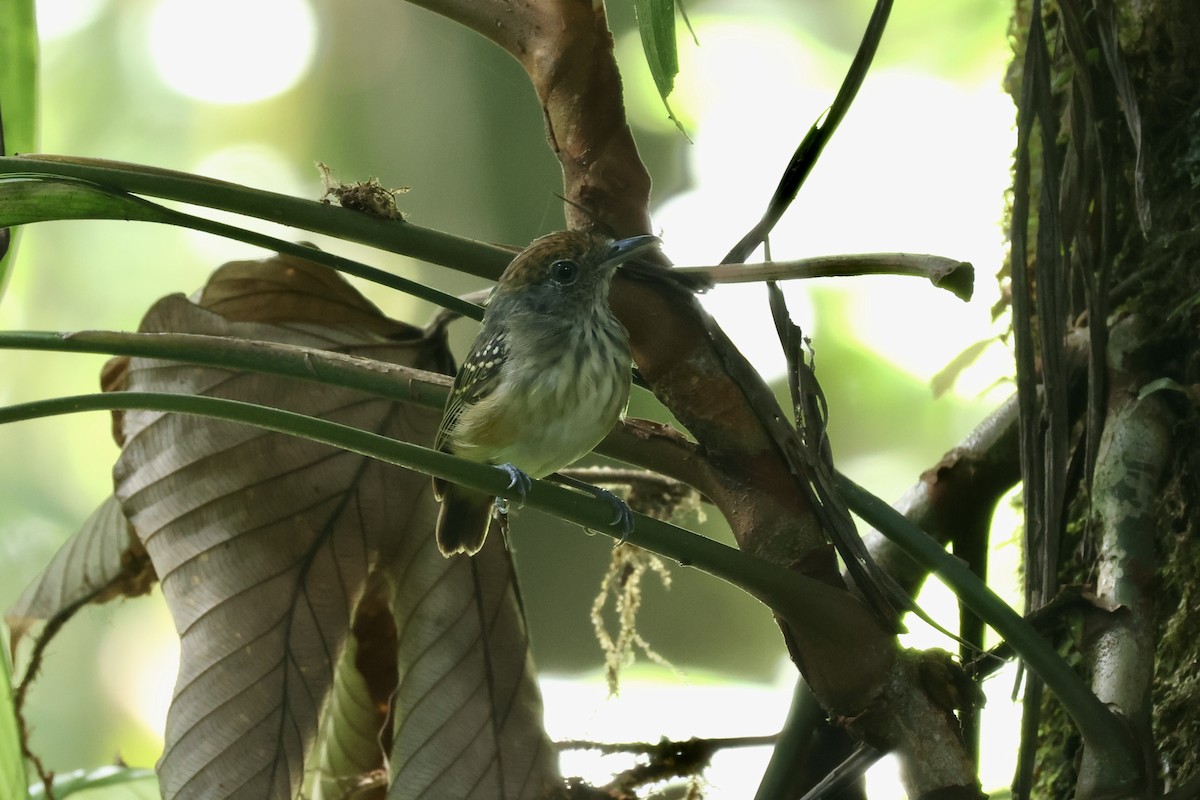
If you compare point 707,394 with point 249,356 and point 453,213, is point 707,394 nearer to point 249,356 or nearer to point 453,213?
point 249,356

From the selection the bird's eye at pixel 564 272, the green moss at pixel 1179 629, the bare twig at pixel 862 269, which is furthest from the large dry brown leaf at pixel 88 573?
the green moss at pixel 1179 629

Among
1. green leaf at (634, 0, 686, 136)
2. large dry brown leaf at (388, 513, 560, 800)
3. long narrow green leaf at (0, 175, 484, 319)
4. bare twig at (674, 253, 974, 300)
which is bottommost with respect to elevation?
large dry brown leaf at (388, 513, 560, 800)

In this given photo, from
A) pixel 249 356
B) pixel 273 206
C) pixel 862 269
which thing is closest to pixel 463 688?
pixel 249 356

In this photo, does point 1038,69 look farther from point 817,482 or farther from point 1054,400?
point 817,482

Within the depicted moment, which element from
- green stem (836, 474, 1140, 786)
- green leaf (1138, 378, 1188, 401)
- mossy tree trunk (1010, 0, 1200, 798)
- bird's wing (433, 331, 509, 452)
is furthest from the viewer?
bird's wing (433, 331, 509, 452)

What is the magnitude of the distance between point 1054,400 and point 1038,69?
441mm

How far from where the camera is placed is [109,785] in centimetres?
179

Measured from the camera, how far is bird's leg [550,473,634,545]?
103cm

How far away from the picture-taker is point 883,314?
309 cm

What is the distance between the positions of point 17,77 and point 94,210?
411 mm

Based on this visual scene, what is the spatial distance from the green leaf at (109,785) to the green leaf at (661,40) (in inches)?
56.0

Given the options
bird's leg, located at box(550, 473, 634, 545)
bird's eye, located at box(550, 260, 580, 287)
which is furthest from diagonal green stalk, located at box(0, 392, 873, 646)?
bird's eye, located at box(550, 260, 580, 287)

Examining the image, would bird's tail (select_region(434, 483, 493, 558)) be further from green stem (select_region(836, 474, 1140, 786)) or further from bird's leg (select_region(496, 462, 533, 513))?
green stem (select_region(836, 474, 1140, 786))

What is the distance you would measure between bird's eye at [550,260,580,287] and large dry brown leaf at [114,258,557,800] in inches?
17.3
